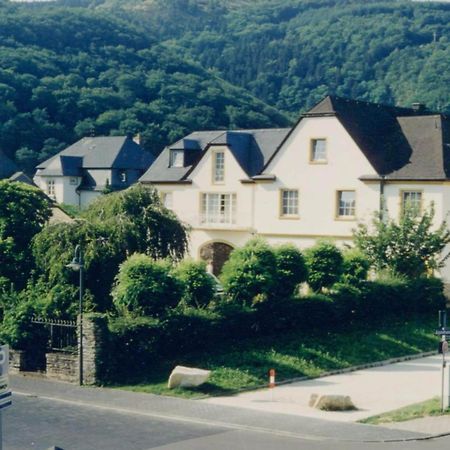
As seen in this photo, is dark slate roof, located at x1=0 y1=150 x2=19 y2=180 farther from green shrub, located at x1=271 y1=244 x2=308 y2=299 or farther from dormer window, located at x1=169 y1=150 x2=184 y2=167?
green shrub, located at x1=271 y1=244 x2=308 y2=299

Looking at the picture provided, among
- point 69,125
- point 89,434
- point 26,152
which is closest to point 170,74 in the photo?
point 69,125

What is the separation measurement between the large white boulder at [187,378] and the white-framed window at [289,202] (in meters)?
21.9

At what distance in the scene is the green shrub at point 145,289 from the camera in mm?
29781

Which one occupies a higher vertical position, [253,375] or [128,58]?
[128,58]

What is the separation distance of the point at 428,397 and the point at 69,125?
88.9 metres

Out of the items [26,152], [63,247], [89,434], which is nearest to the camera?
[89,434]

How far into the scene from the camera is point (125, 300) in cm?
3000

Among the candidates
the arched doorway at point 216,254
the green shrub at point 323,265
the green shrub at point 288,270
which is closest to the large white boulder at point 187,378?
the green shrub at point 288,270

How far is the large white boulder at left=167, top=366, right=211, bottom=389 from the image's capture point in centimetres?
2733

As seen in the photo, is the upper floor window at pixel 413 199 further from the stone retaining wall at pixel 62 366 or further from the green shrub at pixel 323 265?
the stone retaining wall at pixel 62 366

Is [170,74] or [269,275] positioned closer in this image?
[269,275]

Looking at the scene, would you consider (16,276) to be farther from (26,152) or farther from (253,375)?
(26,152)

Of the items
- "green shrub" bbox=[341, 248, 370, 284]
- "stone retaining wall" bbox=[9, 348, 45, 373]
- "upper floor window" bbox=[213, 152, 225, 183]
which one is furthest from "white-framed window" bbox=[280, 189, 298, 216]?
"stone retaining wall" bbox=[9, 348, 45, 373]

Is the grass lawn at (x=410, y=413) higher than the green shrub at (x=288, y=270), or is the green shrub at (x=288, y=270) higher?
the green shrub at (x=288, y=270)
